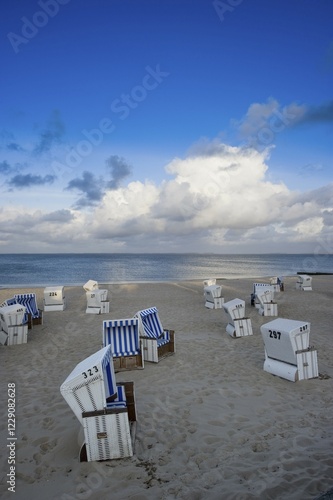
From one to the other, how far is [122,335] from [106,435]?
4768 millimetres

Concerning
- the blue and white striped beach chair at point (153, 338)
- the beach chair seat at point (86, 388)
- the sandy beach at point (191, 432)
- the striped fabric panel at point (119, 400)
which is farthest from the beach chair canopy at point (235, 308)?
the beach chair seat at point (86, 388)

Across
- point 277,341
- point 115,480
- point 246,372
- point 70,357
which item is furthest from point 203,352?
point 115,480

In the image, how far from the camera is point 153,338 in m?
9.27

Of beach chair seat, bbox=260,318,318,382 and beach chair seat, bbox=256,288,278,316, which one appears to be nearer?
beach chair seat, bbox=260,318,318,382

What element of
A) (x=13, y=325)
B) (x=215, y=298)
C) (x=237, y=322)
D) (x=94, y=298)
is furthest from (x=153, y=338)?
(x=215, y=298)

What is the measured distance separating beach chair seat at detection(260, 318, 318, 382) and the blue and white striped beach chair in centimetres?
310

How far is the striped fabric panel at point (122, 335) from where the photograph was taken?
9094 mm

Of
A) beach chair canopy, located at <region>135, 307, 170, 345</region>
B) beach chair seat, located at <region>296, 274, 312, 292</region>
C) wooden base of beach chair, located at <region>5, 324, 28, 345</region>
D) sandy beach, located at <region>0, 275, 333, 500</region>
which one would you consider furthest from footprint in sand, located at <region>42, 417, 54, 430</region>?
beach chair seat, located at <region>296, 274, 312, 292</region>

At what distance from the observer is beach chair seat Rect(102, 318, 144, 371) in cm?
873

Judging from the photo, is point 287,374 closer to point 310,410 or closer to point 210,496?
point 310,410

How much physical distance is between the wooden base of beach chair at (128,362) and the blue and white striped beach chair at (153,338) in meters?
0.51

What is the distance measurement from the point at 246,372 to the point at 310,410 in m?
2.21

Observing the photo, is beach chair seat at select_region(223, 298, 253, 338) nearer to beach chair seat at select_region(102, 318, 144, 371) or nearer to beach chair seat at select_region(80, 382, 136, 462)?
beach chair seat at select_region(102, 318, 144, 371)

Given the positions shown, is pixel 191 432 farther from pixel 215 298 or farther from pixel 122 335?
pixel 215 298
